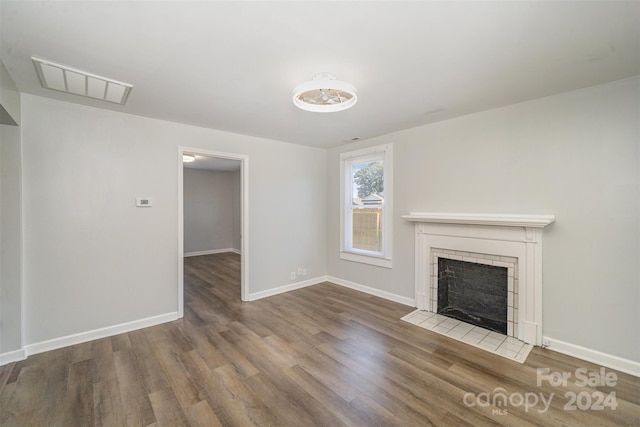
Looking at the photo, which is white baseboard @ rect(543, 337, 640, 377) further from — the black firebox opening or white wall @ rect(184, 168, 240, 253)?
white wall @ rect(184, 168, 240, 253)

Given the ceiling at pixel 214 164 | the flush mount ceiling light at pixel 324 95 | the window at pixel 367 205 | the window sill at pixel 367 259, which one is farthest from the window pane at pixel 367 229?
the ceiling at pixel 214 164

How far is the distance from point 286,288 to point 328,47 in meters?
3.72

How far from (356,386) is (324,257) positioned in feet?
10.1

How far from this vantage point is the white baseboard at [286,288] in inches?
165

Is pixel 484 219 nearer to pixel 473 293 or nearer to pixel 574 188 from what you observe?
pixel 574 188

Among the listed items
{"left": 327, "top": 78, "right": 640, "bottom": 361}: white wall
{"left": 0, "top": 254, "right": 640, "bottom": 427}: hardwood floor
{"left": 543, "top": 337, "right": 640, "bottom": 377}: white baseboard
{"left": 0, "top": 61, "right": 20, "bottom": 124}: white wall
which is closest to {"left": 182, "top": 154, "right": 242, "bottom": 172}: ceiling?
{"left": 0, "top": 61, "right": 20, "bottom": 124}: white wall

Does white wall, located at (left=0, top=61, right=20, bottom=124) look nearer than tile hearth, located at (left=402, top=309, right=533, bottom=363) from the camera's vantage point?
Yes

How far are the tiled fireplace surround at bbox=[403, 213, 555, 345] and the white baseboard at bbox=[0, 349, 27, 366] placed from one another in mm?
4360

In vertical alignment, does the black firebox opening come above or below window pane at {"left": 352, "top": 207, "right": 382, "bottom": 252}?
below

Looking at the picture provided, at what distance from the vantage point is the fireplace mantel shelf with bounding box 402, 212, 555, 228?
2662mm

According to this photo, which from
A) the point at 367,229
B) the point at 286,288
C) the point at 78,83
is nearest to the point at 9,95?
the point at 78,83

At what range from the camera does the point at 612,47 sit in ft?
6.07

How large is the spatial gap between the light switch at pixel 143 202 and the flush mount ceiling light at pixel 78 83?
3.62 feet

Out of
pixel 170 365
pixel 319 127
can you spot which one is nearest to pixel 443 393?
pixel 170 365
